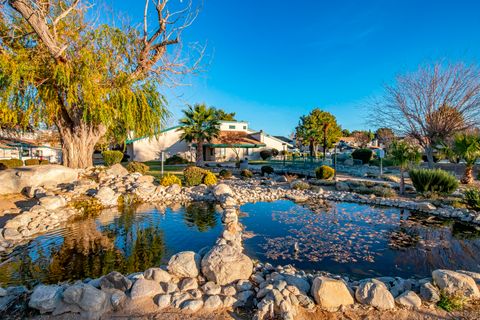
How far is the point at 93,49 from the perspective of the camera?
42.5ft

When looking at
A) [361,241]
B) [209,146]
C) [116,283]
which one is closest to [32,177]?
[116,283]

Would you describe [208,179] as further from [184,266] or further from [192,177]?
[184,266]

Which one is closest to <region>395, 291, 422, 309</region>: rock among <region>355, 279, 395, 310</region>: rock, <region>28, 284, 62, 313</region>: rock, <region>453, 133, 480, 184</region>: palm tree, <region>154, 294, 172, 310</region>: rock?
<region>355, 279, 395, 310</region>: rock

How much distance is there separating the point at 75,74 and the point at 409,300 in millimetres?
14670

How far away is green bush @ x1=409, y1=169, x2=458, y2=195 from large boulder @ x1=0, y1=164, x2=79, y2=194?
17135mm

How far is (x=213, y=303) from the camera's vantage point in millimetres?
3887

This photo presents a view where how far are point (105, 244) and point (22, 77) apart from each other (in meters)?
10.1

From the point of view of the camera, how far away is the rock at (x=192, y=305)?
12.3ft

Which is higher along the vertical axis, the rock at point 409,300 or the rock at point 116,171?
the rock at point 116,171

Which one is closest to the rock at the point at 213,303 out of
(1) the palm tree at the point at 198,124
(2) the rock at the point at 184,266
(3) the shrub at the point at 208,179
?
(2) the rock at the point at 184,266

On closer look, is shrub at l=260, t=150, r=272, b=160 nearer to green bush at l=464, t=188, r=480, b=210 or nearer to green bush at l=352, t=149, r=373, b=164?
green bush at l=352, t=149, r=373, b=164

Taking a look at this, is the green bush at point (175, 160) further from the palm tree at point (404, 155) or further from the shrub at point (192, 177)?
the palm tree at point (404, 155)

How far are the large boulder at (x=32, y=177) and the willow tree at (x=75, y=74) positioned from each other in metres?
2.45

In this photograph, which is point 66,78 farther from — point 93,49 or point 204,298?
point 204,298
